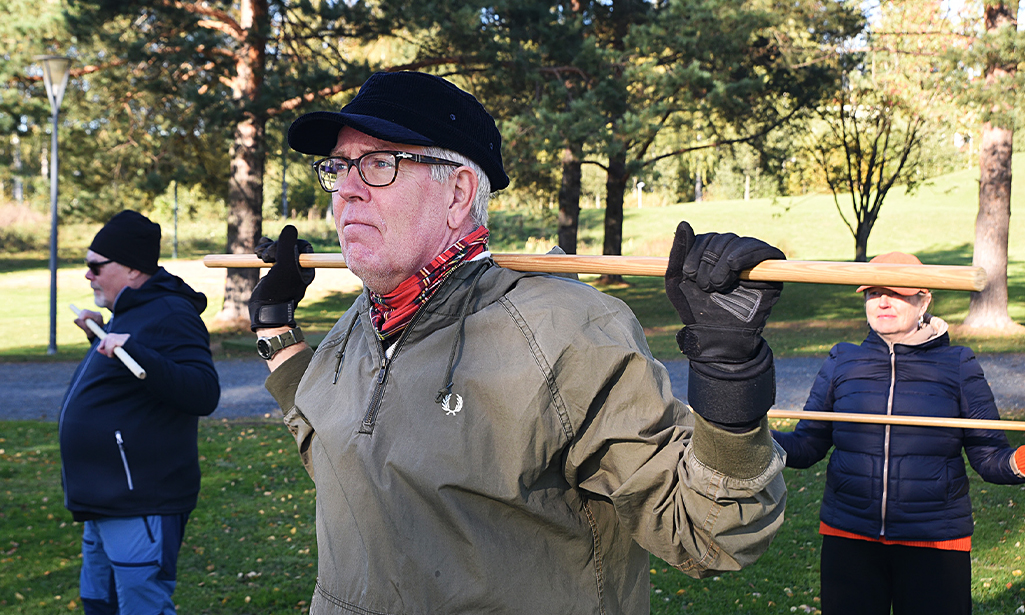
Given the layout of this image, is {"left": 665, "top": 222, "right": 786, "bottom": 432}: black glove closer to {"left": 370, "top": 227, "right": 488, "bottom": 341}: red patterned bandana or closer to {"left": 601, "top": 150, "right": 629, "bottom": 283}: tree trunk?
{"left": 370, "top": 227, "right": 488, "bottom": 341}: red patterned bandana

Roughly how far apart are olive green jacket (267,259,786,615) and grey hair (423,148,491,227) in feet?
0.95

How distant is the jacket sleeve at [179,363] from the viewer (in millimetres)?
3838

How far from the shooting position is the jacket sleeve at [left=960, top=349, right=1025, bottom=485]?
3521 millimetres

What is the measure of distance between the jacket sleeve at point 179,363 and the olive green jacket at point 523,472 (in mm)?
2157

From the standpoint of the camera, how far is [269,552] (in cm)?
618

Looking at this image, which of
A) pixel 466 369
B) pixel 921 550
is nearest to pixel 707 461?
pixel 466 369

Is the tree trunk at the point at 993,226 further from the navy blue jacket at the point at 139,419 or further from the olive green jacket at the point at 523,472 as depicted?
the olive green jacket at the point at 523,472

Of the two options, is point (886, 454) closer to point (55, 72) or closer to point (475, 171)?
point (475, 171)

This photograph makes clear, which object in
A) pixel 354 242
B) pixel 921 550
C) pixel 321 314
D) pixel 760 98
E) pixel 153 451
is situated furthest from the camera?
pixel 321 314

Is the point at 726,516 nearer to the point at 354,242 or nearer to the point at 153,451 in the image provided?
the point at 354,242

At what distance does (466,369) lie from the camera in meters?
1.91

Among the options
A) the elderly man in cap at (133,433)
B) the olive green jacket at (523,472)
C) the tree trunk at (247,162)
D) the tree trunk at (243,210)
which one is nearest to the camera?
the olive green jacket at (523,472)

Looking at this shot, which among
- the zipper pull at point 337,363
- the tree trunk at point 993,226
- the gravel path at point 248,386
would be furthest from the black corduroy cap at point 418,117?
the tree trunk at point 993,226

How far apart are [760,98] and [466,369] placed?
19.4m
